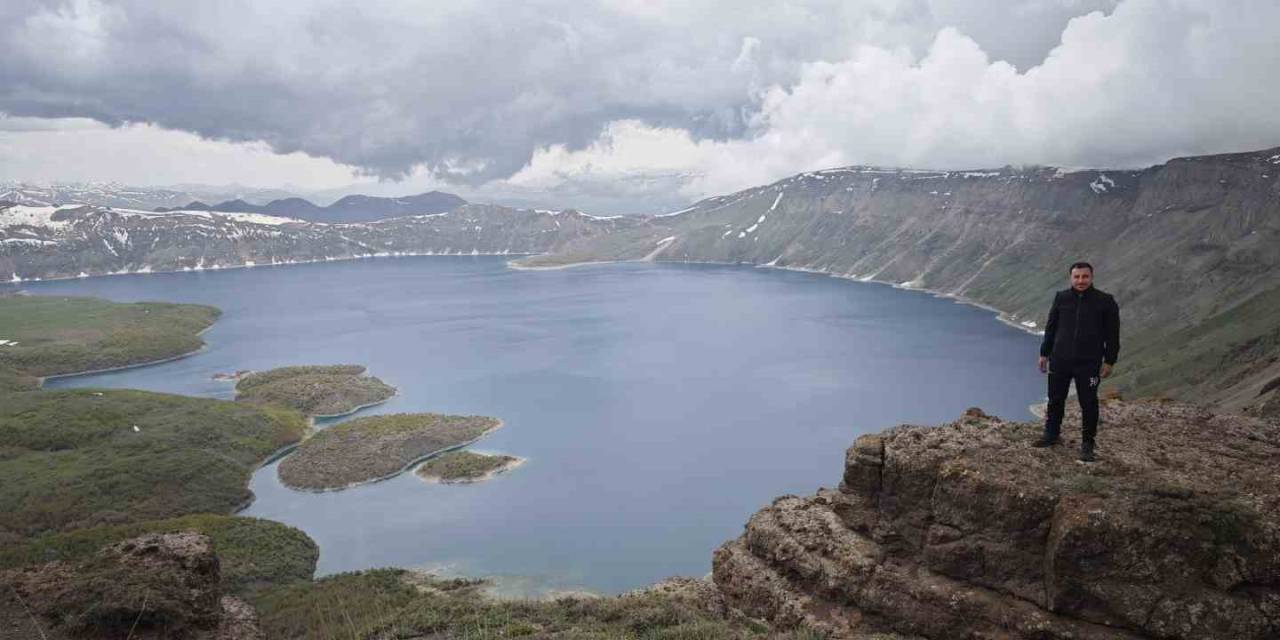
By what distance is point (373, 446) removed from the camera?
287ft

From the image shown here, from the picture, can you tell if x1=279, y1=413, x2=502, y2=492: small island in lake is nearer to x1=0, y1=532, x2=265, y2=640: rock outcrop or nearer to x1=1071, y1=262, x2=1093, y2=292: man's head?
x1=0, y1=532, x2=265, y2=640: rock outcrop

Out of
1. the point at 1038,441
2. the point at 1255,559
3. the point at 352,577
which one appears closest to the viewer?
the point at 1255,559

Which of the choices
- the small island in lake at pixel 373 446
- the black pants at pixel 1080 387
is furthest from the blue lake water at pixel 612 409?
the black pants at pixel 1080 387

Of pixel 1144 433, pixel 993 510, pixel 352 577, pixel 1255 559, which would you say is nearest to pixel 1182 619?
pixel 1255 559

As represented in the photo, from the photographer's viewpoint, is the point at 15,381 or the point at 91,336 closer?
the point at 15,381

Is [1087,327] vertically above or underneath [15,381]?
above

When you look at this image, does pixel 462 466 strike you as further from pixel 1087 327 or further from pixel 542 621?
pixel 1087 327

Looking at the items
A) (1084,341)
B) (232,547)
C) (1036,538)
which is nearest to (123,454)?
(232,547)

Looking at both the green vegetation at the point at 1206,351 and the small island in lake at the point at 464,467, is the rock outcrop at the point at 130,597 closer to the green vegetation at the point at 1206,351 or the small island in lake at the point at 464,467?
the small island in lake at the point at 464,467

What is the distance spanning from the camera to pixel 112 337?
506 feet

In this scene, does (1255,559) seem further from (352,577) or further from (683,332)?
(683,332)

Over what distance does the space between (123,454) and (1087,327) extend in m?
90.1

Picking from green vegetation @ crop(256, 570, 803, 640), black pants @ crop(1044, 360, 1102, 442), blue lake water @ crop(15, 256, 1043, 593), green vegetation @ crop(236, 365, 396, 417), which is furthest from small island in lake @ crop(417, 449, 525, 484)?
black pants @ crop(1044, 360, 1102, 442)

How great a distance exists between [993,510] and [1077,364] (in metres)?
3.78
